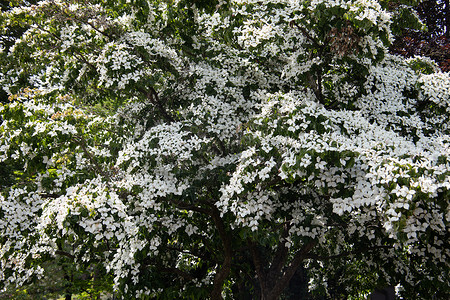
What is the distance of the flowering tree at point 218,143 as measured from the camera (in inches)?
180

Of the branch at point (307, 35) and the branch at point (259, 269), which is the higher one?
the branch at point (307, 35)

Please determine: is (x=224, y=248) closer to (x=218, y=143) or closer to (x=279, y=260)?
(x=279, y=260)

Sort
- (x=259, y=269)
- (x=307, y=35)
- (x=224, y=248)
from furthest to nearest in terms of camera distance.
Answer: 1. (x=259, y=269)
2. (x=224, y=248)
3. (x=307, y=35)

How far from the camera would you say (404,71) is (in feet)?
24.5

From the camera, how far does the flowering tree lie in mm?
4582

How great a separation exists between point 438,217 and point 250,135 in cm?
246

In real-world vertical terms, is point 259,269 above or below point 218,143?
below

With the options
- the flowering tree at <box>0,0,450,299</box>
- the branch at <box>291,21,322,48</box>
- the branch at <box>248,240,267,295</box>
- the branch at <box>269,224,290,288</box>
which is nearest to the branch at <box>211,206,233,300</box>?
the flowering tree at <box>0,0,450,299</box>

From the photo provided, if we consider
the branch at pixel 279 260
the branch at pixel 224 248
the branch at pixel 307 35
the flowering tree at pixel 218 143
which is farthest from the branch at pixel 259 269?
the branch at pixel 307 35

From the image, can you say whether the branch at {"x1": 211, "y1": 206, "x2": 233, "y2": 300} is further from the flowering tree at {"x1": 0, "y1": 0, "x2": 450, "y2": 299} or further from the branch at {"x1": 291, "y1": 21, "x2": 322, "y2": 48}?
the branch at {"x1": 291, "y1": 21, "x2": 322, "y2": 48}

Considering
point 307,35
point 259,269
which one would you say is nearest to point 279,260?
point 259,269

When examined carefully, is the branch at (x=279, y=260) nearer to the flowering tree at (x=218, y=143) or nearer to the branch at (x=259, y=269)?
the flowering tree at (x=218, y=143)

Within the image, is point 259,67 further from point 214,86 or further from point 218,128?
point 218,128

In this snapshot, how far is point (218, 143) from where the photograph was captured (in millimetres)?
6906
